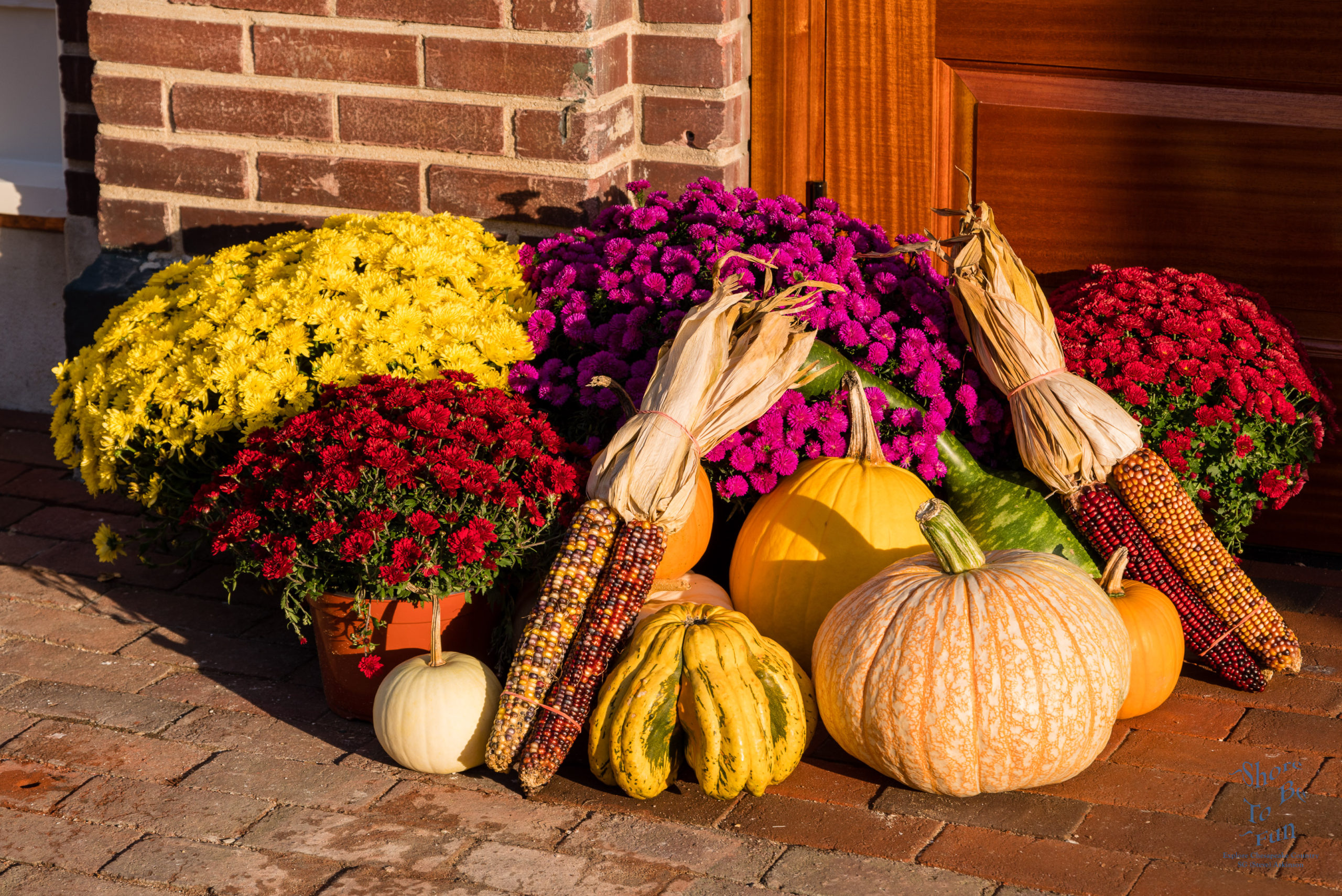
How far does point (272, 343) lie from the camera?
3.40 meters

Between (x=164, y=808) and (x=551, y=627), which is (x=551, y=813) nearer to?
(x=551, y=627)

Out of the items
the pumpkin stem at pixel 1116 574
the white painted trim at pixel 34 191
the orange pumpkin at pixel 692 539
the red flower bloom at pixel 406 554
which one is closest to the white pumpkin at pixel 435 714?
the red flower bloom at pixel 406 554

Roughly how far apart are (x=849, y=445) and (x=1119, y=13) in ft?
5.13

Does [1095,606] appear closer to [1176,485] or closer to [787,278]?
[1176,485]

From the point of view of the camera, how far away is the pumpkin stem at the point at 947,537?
2.87 m

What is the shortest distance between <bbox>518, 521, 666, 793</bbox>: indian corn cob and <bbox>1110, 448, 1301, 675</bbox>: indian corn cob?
1.20 metres

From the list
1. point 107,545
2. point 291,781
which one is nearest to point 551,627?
point 291,781

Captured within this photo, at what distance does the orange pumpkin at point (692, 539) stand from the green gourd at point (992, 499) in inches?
15.6

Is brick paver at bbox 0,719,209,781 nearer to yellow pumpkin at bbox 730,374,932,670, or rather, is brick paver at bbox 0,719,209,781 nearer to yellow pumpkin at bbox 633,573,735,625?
yellow pumpkin at bbox 633,573,735,625

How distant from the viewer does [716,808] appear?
281cm

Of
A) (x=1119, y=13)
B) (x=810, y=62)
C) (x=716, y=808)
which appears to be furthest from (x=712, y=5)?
(x=716, y=808)

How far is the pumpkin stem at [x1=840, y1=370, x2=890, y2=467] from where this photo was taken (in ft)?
10.9

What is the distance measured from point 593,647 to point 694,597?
49 centimetres

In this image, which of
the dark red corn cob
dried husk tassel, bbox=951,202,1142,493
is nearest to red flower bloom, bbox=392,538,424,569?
dried husk tassel, bbox=951,202,1142,493
